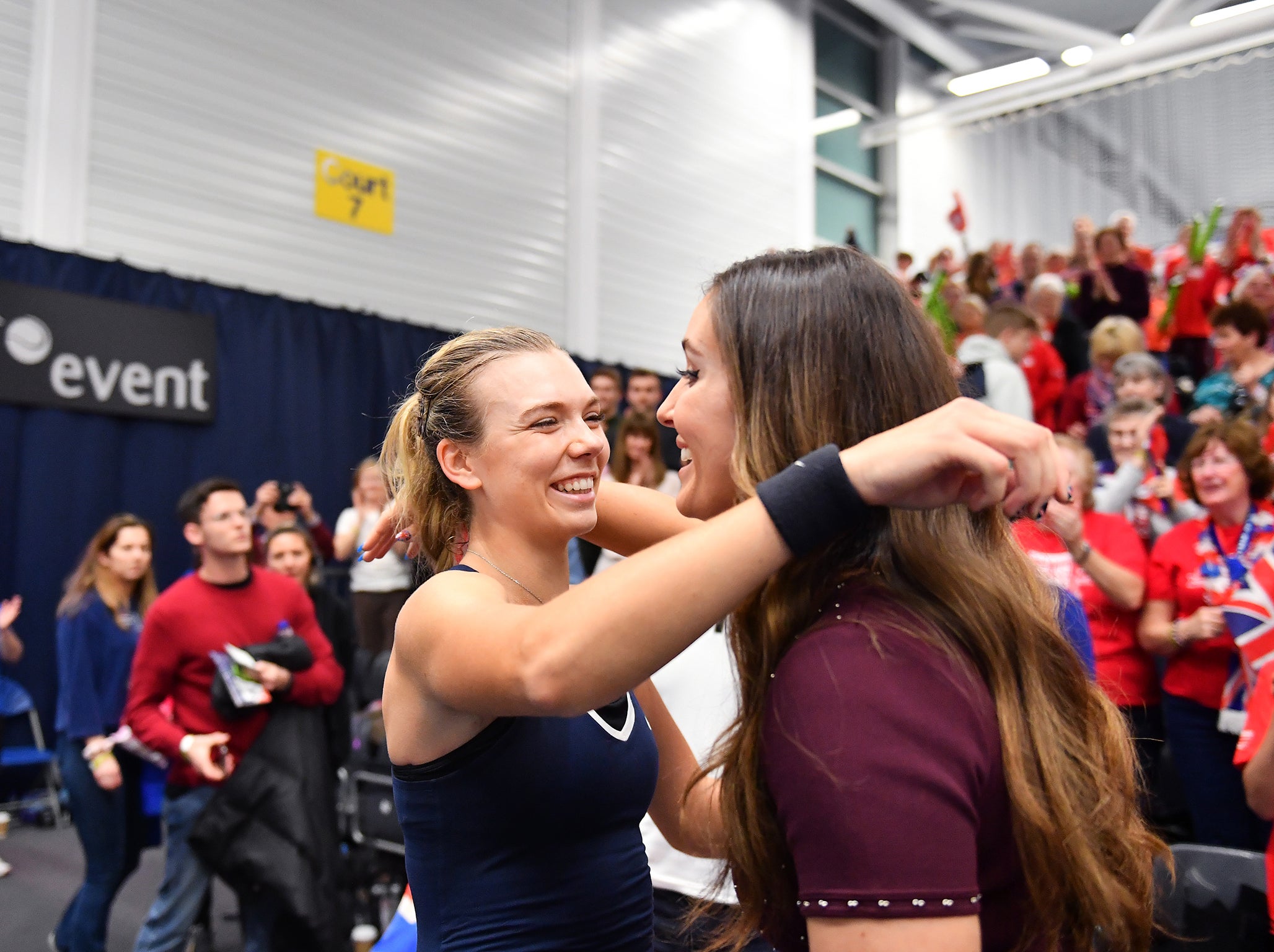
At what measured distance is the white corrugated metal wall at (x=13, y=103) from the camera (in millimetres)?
5867

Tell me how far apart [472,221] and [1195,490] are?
611 cm

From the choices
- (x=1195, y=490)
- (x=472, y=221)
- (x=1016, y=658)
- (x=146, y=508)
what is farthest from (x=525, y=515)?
(x=472, y=221)

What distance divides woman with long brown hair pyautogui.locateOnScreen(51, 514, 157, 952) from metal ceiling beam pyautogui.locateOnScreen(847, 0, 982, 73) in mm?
10218

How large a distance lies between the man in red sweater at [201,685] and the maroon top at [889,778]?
2.93m

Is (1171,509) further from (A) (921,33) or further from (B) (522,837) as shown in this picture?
(A) (921,33)

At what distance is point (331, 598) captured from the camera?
4398mm

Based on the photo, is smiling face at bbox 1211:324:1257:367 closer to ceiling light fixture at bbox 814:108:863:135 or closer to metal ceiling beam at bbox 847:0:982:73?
ceiling light fixture at bbox 814:108:863:135

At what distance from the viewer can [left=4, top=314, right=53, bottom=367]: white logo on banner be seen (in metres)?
5.59

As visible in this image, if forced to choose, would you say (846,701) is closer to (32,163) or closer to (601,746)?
(601,746)

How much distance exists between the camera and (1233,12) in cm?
977

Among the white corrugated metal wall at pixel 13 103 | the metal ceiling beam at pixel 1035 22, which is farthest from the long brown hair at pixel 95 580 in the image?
the metal ceiling beam at pixel 1035 22

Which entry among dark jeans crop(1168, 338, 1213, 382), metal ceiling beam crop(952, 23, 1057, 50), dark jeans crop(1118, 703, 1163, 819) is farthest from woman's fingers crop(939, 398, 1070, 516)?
metal ceiling beam crop(952, 23, 1057, 50)

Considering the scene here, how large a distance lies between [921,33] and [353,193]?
779 centimetres

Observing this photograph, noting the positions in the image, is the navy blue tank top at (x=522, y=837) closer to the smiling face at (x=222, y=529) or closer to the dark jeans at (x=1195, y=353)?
the smiling face at (x=222, y=529)
